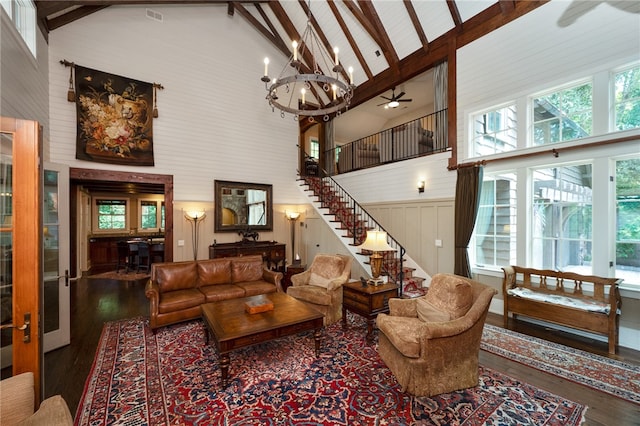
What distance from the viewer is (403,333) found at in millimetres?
2527

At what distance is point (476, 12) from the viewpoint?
199 inches

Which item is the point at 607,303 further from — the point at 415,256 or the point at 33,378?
the point at 33,378

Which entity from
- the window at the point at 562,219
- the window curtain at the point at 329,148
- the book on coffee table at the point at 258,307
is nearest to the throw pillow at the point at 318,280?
the book on coffee table at the point at 258,307

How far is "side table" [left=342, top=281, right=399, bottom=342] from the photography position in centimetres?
A: 356

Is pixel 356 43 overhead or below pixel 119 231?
overhead

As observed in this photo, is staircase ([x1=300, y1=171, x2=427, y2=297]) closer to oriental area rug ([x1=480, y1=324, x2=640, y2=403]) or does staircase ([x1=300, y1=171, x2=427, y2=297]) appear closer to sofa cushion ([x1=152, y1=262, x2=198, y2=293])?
oriental area rug ([x1=480, y1=324, x2=640, y2=403])

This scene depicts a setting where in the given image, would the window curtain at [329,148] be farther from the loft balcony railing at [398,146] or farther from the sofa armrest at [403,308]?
the sofa armrest at [403,308]

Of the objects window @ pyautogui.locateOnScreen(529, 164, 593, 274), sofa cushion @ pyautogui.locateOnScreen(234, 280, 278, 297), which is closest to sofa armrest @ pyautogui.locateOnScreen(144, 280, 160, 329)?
sofa cushion @ pyautogui.locateOnScreen(234, 280, 278, 297)

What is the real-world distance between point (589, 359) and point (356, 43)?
760 cm

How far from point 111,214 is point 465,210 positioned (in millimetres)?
11365

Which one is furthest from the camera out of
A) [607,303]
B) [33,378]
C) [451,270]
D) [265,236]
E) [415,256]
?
[265,236]

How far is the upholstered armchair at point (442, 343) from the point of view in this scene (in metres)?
2.31

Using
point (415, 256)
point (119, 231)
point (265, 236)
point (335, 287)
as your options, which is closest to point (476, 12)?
point (415, 256)

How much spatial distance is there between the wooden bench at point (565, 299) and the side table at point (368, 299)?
2.06m
